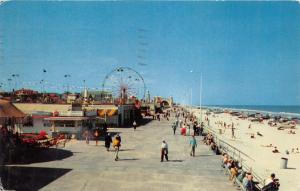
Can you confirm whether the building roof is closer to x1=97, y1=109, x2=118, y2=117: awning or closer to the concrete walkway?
the concrete walkway

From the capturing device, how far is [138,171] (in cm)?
1720

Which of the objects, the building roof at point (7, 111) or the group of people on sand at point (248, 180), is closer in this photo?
the group of people on sand at point (248, 180)

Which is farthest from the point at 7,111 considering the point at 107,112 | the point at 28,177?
the point at 107,112

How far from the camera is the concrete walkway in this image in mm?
14344

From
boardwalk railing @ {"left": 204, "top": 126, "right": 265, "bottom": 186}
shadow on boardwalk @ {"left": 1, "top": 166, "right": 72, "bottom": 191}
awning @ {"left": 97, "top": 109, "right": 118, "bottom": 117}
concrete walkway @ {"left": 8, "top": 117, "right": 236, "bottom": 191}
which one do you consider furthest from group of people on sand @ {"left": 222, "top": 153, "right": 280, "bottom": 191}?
awning @ {"left": 97, "top": 109, "right": 118, "bottom": 117}

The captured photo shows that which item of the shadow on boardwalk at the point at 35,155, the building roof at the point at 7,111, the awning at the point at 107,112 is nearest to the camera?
the building roof at the point at 7,111

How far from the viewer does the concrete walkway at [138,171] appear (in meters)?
14.3

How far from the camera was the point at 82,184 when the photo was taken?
14.4 metres

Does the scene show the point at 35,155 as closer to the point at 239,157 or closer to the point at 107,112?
the point at 239,157

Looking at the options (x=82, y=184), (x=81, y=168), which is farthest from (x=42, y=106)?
(x=82, y=184)

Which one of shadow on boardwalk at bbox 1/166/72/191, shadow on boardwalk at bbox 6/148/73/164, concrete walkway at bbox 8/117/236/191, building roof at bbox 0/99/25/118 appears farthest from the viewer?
shadow on boardwalk at bbox 6/148/73/164

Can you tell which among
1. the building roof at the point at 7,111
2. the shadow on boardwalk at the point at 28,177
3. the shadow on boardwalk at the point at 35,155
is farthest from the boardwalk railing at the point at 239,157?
the building roof at the point at 7,111

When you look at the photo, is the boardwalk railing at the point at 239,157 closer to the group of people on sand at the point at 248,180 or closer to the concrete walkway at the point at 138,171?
the concrete walkway at the point at 138,171

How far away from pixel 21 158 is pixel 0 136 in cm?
197
